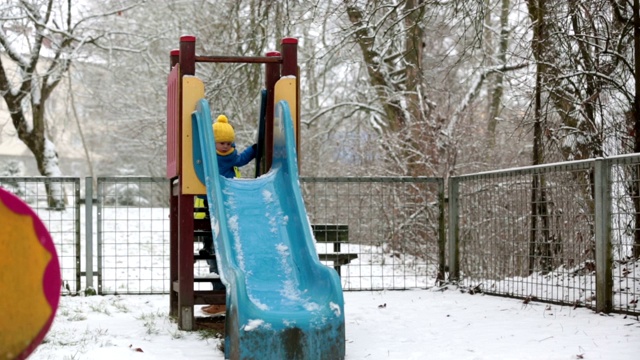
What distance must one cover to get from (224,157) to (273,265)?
5.52 feet

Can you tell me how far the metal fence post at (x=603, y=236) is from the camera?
21.6ft

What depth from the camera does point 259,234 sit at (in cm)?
635

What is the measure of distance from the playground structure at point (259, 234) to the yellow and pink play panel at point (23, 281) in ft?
7.60

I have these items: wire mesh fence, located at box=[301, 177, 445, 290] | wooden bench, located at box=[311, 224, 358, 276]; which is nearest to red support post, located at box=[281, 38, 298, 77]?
wooden bench, located at box=[311, 224, 358, 276]

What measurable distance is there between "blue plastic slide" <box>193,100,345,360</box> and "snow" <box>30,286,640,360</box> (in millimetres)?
163

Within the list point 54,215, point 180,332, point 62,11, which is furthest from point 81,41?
point 180,332

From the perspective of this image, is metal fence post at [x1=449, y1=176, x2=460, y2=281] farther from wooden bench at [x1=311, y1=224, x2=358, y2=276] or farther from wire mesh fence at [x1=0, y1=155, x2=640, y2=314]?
wooden bench at [x1=311, y1=224, x2=358, y2=276]

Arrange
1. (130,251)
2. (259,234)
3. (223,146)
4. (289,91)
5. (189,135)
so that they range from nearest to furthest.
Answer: (259,234) → (189,135) → (289,91) → (223,146) → (130,251)

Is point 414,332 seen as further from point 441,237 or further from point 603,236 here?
point 441,237

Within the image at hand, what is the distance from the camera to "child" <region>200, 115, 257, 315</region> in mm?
7379

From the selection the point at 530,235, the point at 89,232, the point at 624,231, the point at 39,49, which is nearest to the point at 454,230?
the point at 530,235

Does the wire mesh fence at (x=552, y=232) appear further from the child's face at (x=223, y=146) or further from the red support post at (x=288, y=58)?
the child's face at (x=223, y=146)

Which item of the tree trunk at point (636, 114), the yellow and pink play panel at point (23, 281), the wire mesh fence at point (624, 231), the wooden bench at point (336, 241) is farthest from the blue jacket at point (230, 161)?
the yellow and pink play panel at point (23, 281)

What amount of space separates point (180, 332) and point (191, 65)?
2.08 metres
